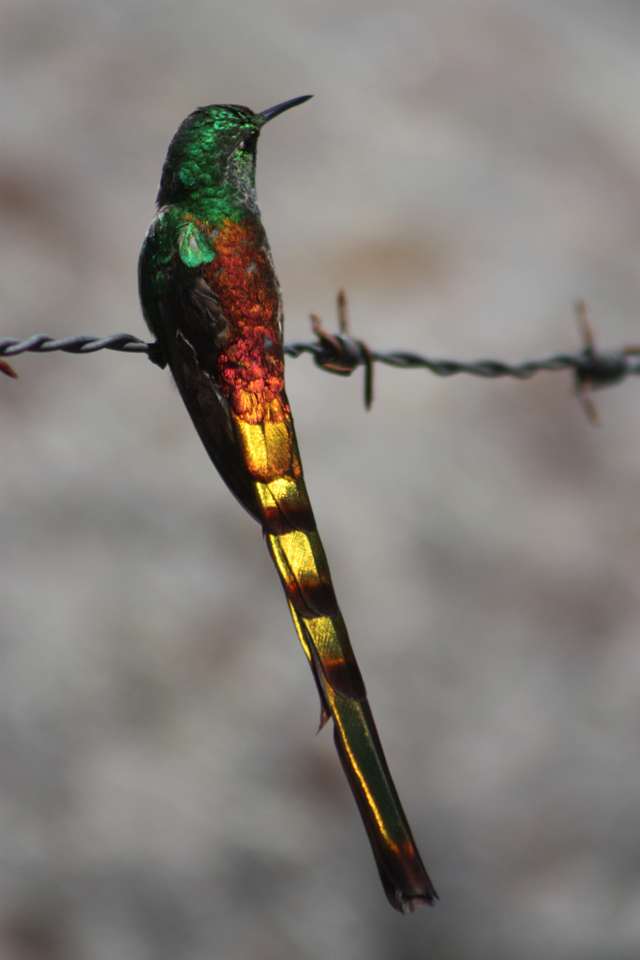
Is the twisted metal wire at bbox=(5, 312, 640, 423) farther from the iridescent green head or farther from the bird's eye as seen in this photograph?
the bird's eye

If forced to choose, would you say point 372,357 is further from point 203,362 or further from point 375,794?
point 375,794

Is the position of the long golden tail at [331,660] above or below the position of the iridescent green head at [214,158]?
below

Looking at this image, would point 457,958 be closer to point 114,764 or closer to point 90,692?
point 114,764

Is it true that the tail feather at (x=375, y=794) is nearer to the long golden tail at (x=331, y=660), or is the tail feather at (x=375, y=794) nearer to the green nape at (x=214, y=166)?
the long golden tail at (x=331, y=660)

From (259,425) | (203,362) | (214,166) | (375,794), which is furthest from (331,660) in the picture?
(214,166)

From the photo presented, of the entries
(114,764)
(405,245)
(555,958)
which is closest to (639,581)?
(555,958)

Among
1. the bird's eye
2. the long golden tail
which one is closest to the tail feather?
the long golden tail

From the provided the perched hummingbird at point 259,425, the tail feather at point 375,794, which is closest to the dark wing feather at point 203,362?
the perched hummingbird at point 259,425
